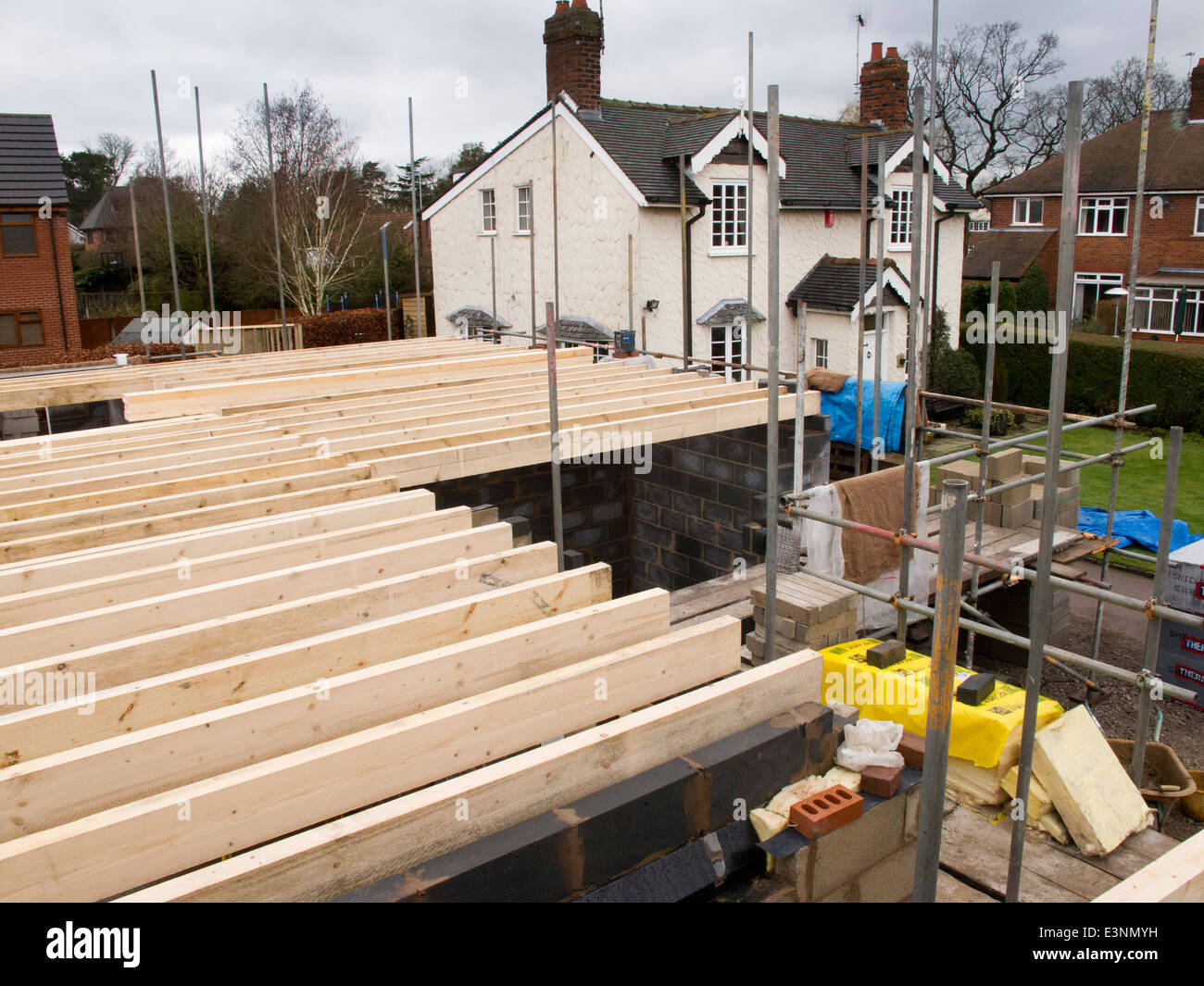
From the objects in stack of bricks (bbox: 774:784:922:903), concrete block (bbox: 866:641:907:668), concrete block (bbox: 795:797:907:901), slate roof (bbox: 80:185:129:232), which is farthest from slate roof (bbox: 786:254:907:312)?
slate roof (bbox: 80:185:129:232)

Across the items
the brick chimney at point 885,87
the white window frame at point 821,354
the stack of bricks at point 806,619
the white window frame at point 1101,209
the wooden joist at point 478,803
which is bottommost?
the stack of bricks at point 806,619

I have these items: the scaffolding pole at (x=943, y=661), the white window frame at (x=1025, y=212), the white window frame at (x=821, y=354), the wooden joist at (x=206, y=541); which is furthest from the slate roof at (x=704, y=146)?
the scaffolding pole at (x=943, y=661)

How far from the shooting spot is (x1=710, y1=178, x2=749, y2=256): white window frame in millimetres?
22250

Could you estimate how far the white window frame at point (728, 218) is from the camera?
22.2 metres

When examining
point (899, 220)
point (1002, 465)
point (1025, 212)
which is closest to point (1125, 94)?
point (1025, 212)

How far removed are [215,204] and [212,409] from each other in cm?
3472

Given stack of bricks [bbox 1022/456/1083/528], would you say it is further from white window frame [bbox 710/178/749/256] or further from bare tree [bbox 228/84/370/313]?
bare tree [bbox 228/84/370/313]

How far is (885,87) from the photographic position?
88.3 ft

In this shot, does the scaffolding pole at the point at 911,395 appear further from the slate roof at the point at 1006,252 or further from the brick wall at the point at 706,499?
the slate roof at the point at 1006,252

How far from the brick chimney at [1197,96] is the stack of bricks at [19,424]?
111 ft

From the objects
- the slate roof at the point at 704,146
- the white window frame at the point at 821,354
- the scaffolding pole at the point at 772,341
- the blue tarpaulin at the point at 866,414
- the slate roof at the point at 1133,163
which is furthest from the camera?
the slate roof at the point at 1133,163

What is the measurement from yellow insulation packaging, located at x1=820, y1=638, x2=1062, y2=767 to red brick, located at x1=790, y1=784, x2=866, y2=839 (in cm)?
155
